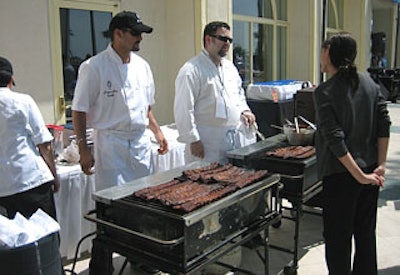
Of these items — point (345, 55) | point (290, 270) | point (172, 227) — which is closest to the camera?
point (172, 227)

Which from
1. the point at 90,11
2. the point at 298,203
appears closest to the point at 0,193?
the point at 298,203

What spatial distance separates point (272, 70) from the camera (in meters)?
10.4

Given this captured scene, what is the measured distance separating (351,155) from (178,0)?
171 inches

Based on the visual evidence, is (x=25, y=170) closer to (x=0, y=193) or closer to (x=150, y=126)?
(x=0, y=193)

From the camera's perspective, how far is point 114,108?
309 cm

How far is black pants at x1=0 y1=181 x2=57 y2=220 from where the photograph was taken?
2684 mm

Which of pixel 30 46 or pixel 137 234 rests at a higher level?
pixel 30 46

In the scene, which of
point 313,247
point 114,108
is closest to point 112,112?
point 114,108

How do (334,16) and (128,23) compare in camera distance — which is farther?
(334,16)

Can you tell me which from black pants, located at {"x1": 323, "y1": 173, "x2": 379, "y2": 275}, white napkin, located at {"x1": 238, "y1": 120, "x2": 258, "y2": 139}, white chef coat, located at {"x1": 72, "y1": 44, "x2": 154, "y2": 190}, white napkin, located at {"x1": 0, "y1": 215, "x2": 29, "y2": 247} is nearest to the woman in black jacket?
black pants, located at {"x1": 323, "y1": 173, "x2": 379, "y2": 275}

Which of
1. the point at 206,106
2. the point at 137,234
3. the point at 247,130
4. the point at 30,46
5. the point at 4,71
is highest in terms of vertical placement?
the point at 30,46

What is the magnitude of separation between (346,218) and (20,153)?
6.54ft

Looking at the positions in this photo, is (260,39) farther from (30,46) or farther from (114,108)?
(114,108)

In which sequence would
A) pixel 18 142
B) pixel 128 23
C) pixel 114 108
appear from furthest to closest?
1. pixel 114 108
2. pixel 128 23
3. pixel 18 142
